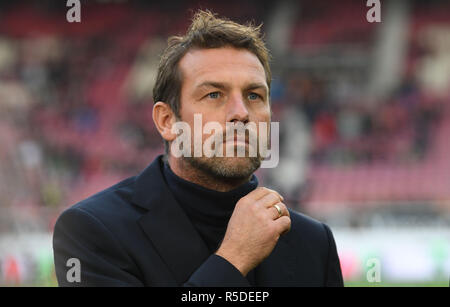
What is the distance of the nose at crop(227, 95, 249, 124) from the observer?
258 centimetres

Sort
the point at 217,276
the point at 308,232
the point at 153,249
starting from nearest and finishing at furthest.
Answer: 1. the point at 217,276
2. the point at 153,249
3. the point at 308,232

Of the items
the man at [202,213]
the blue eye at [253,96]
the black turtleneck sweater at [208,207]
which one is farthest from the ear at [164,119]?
the blue eye at [253,96]

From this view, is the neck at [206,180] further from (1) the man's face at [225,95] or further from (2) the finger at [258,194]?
(2) the finger at [258,194]

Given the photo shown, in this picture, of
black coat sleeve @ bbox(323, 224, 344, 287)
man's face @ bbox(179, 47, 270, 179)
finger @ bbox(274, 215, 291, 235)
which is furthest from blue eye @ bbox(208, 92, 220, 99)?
black coat sleeve @ bbox(323, 224, 344, 287)

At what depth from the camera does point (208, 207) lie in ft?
8.89

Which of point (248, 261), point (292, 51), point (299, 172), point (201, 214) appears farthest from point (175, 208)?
point (292, 51)

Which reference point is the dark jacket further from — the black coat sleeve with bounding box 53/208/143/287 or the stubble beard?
the stubble beard

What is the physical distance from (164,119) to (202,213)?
0.48 meters

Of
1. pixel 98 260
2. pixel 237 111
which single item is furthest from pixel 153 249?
pixel 237 111

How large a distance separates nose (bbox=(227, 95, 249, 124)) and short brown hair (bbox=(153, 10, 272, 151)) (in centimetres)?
29

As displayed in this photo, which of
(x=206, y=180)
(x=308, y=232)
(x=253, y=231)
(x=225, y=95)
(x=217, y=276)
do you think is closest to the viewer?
(x=217, y=276)

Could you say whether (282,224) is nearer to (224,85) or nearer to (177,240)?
(177,240)
